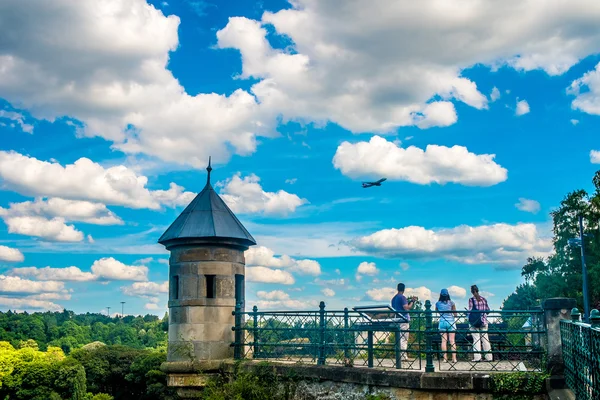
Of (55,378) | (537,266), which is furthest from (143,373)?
(537,266)

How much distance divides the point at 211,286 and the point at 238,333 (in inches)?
44.9

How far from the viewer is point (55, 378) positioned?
184 feet

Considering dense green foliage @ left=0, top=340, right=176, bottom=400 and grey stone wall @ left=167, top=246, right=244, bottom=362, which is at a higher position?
grey stone wall @ left=167, top=246, right=244, bottom=362

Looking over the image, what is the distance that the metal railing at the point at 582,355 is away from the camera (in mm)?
6188

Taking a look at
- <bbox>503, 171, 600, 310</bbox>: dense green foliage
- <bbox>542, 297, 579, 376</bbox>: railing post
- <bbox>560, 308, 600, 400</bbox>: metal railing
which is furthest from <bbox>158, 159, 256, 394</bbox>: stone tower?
<bbox>503, 171, 600, 310</bbox>: dense green foliage

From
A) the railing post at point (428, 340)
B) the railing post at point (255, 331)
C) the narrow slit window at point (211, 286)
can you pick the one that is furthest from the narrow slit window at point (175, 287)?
the railing post at point (428, 340)

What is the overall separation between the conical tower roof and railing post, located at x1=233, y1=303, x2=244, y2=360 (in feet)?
4.69

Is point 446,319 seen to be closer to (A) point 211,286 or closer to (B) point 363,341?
(B) point 363,341

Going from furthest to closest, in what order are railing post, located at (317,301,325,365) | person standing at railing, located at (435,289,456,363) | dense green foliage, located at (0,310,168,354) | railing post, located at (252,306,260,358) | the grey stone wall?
dense green foliage, located at (0,310,168,354) < the grey stone wall < railing post, located at (252,306,260,358) < railing post, located at (317,301,325,365) < person standing at railing, located at (435,289,456,363)

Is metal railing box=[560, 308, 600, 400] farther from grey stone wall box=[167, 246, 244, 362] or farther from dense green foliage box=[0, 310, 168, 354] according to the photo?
dense green foliage box=[0, 310, 168, 354]

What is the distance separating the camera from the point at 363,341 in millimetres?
11484

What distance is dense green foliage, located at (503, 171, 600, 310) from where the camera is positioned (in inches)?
1309

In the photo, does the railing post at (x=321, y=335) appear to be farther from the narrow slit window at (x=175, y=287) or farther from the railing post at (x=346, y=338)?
the narrow slit window at (x=175, y=287)

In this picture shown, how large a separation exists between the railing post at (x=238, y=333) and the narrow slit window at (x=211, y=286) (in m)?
0.60
